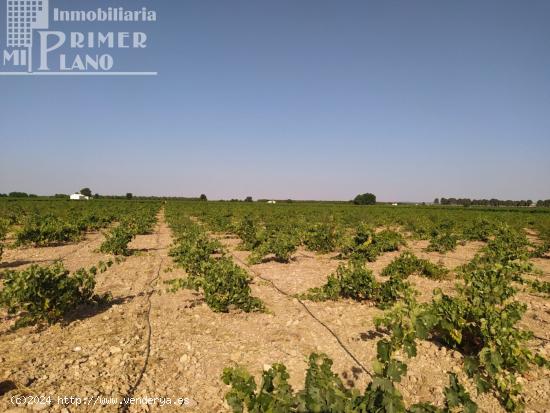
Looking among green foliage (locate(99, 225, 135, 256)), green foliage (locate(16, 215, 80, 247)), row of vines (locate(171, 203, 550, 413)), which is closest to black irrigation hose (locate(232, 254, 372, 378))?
row of vines (locate(171, 203, 550, 413))

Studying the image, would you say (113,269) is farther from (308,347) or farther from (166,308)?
(308,347)

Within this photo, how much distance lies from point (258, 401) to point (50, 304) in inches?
172

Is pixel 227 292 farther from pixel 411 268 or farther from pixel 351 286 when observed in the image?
pixel 411 268

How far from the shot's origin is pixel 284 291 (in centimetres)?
778

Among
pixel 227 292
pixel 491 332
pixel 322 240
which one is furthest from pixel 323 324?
pixel 322 240

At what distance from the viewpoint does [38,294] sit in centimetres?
525

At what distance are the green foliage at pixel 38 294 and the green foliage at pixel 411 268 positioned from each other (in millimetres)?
6571

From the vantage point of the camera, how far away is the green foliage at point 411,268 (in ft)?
28.3

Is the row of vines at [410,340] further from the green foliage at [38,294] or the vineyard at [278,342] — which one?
the green foliage at [38,294]

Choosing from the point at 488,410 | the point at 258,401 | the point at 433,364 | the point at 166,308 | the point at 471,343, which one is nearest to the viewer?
the point at 258,401

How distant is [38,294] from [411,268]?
753 cm

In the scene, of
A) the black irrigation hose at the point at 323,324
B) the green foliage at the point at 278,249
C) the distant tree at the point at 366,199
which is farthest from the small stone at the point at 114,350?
the distant tree at the point at 366,199

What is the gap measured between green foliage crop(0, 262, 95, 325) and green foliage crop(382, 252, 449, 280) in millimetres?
6571

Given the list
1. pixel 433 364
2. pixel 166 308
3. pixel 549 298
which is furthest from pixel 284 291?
pixel 549 298
